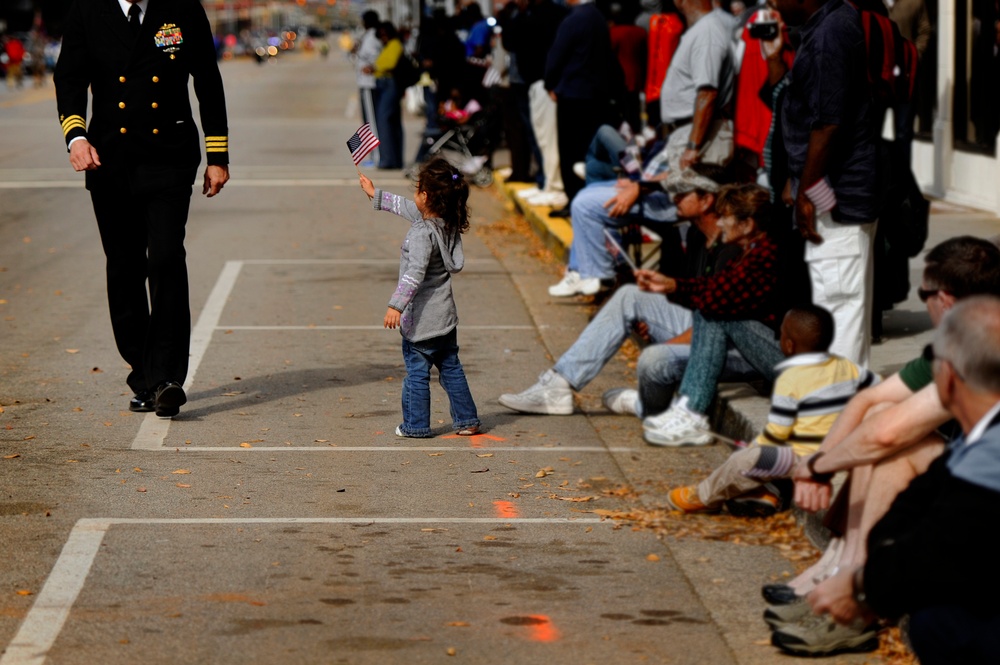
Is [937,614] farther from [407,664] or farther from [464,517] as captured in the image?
[464,517]

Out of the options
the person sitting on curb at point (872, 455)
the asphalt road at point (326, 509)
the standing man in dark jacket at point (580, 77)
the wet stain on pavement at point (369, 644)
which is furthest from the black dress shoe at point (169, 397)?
the standing man in dark jacket at point (580, 77)

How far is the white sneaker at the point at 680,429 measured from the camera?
23.7 ft

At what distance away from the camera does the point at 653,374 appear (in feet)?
24.6

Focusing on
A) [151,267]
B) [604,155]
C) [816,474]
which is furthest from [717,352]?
[604,155]

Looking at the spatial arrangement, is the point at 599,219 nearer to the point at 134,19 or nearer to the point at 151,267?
the point at 151,267

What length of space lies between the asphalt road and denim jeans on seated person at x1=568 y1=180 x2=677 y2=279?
0.46m

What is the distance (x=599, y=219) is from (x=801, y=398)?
182 inches

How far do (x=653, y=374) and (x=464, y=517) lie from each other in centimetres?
166

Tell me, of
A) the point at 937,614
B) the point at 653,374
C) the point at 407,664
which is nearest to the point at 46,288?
the point at 653,374

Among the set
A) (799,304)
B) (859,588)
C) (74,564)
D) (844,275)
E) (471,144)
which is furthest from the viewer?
(471,144)

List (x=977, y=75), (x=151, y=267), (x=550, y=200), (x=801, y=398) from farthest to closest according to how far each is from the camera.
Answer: (x=550, y=200)
(x=977, y=75)
(x=151, y=267)
(x=801, y=398)

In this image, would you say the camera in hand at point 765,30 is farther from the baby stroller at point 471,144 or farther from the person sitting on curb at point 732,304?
the baby stroller at point 471,144

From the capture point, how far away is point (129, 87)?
761 cm

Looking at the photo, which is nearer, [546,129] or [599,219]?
[599,219]
